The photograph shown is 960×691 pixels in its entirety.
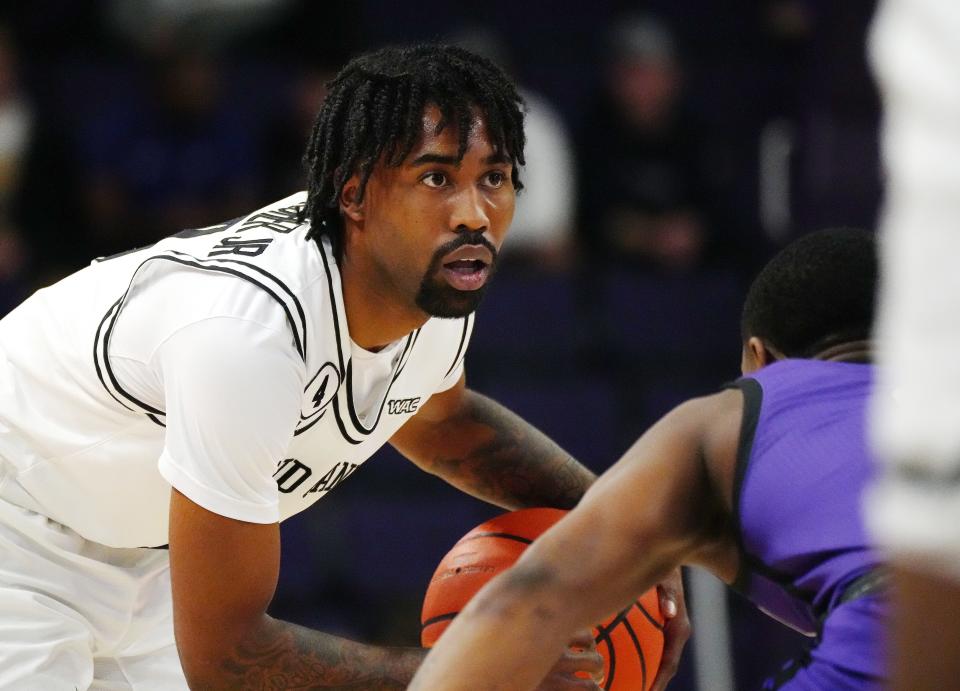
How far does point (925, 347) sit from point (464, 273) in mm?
1849

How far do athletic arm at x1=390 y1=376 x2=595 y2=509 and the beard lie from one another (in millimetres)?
599

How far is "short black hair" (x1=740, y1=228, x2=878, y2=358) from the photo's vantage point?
2.18 m

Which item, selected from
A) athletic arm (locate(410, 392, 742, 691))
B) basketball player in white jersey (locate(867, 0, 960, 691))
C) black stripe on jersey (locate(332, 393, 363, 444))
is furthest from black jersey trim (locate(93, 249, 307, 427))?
basketball player in white jersey (locate(867, 0, 960, 691))

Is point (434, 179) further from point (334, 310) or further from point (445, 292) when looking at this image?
point (334, 310)

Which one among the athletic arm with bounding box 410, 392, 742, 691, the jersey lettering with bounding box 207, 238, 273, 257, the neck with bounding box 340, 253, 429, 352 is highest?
the jersey lettering with bounding box 207, 238, 273, 257

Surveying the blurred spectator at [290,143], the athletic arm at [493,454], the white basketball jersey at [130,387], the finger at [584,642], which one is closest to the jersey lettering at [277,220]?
the white basketball jersey at [130,387]

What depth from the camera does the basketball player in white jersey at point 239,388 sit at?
2598mm

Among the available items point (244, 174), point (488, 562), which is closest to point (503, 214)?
point (488, 562)

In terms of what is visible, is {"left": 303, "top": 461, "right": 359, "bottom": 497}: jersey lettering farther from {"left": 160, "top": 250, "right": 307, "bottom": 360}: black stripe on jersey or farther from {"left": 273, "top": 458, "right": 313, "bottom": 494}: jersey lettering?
{"left": 160, "top": 250, "right": 307, "bottom": 360}: black stripe on jersey

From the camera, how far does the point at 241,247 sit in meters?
2.85

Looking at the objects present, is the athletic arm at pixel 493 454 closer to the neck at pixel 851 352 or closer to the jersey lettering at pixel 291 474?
the jersey lettering at pixel 291 474

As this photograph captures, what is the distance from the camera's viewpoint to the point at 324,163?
303cm

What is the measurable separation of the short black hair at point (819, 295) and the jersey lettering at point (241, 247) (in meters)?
1.05

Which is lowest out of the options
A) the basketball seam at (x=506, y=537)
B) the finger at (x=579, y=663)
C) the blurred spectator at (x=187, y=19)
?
the finger at (x=579, y=663)
